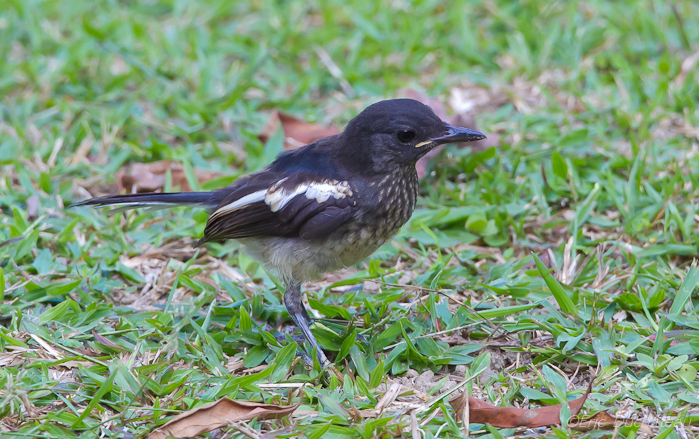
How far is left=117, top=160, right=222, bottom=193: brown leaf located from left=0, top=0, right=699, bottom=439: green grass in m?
0.11

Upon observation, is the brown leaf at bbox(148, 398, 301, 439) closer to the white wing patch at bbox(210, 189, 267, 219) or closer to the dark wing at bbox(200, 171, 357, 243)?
the dark wing at bbox(200, 171, 357, 243)

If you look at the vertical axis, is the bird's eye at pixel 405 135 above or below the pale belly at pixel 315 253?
above

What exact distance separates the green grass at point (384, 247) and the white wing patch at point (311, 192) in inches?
23.5

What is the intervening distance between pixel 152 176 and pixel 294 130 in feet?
3.79

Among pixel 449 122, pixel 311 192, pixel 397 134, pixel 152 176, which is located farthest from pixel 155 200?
pixel 449 122

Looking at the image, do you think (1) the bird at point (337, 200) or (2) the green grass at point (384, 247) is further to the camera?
(1) the bird at point (337, 200)

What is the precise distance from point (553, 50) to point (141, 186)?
3.77 meters

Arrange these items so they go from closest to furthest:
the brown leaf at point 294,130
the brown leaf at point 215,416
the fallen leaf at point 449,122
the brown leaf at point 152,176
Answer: the brown leaf at point 215,416 < the brown leaf at point 152,176 < the fallen leaf at point 449,122 < the brown leaf at point 294,130

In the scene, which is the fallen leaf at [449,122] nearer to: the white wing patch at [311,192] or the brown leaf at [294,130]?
the brown leaf at [294,130]

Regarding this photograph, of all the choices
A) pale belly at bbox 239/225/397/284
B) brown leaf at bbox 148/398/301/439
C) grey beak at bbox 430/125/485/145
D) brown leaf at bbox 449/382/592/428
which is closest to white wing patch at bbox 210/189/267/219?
pale belly at bbox 239/225/397/284

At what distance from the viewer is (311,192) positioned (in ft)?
13.1

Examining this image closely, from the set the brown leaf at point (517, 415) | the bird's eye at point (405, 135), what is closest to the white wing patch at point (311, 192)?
the bird's eye at point (405, 135)

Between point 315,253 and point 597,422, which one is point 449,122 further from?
point 597,422

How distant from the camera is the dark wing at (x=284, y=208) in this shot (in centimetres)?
394
